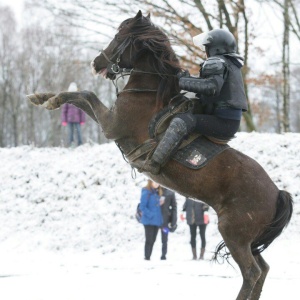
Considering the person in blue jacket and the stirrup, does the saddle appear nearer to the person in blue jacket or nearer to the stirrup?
the stirrup

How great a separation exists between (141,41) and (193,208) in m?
8.75

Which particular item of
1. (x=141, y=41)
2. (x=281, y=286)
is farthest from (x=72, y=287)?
(x=141, y=41)

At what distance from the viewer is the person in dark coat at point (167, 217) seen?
1507cm

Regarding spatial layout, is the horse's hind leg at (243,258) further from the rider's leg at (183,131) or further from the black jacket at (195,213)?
the black jacket at (195,213)

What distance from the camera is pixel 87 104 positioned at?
273 inches

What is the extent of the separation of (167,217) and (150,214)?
0.97 metres

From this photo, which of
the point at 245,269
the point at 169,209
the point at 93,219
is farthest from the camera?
the point at 93,219

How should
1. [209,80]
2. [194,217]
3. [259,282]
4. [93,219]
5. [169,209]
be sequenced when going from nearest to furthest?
1. [209,80]
2. [259,282]
3. [194,217]
4. [169,209]
5. [93,219]

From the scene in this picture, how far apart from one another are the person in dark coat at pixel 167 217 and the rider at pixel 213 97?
8.44m

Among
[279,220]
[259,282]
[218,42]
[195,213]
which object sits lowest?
[195,213]

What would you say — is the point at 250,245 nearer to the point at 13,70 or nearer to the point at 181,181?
the point at 181,181

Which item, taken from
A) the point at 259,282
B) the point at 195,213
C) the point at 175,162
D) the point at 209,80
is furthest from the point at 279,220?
the point at 195,213

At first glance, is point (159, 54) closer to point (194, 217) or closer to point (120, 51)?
point (120, 51)

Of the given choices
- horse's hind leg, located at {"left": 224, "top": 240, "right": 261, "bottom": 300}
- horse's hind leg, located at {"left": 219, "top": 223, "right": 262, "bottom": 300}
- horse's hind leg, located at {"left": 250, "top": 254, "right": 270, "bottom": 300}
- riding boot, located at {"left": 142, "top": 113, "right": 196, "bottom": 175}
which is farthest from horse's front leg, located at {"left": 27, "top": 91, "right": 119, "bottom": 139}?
horse's hind leg, located at {"left": 250, "top": 254, "right": 270, "bottom": 300}
